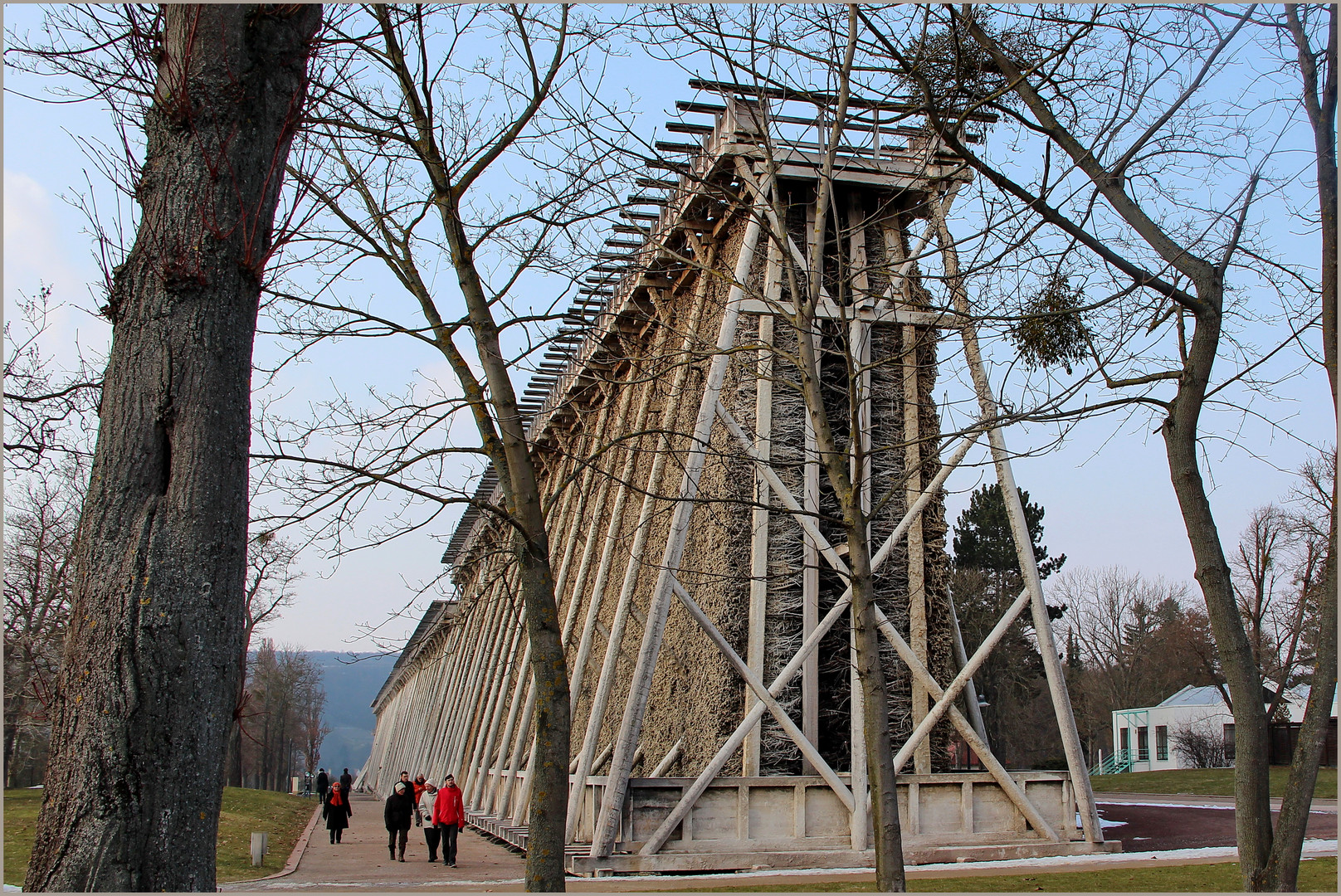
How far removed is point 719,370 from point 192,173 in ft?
27.0

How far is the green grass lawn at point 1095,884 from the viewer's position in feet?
30.1

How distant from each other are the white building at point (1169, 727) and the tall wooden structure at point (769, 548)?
3309cm

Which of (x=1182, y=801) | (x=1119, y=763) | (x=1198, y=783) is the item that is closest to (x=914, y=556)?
(x=1182, y=801)

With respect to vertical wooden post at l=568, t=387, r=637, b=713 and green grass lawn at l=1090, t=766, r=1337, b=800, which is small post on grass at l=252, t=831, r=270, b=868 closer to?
vertical wooden post at l=568, t=387, r=637, b=713

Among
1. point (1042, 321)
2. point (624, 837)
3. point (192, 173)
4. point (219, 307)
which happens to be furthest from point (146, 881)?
point (624, 837)

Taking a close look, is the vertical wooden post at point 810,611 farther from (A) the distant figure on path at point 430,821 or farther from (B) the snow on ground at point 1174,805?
(B) the snow on ground at point 1174,805

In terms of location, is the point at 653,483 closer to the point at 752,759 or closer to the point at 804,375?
the point at 752,759

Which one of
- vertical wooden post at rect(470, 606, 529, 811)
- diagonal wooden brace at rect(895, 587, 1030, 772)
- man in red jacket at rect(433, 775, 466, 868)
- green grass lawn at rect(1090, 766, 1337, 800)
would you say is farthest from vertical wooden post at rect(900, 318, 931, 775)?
green grass lawn at rect(1090, 766, 1337, 800)

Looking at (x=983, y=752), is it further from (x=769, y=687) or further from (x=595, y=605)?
(x=595, y=605)

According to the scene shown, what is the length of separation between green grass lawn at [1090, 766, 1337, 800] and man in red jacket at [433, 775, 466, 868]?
1793 centimetres

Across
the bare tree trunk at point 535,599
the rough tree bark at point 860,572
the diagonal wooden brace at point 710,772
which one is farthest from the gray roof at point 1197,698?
the bare tree trunk at point 535,599

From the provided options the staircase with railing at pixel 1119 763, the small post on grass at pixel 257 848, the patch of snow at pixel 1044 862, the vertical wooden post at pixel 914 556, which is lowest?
the staircase with railing at pixel 1119 763

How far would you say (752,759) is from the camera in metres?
12.3

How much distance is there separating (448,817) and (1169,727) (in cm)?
4130
